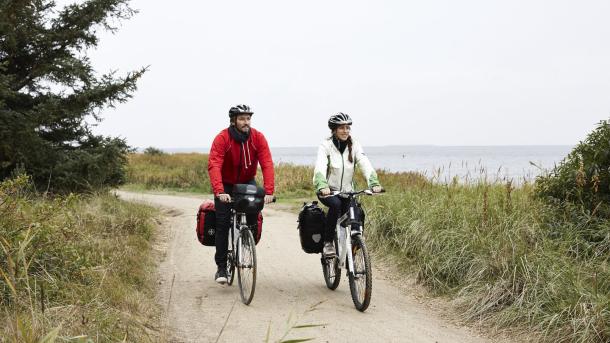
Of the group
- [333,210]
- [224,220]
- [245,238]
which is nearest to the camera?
[245,238]

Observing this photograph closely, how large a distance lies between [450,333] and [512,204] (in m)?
2.92

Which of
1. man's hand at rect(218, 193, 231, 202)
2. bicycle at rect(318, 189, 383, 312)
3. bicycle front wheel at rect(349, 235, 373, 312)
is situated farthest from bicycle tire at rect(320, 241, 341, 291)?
man's hand at rect(218, 193, 231, 202)

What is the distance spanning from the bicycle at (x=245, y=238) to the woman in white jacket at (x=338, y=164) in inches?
26.4

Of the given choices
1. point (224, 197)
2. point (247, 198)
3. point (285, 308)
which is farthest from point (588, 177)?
point (224, 197)

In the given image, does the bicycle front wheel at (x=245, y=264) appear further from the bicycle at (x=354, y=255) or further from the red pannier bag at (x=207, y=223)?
the bicycle at (x=354, y=255)

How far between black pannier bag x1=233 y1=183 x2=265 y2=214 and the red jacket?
0.13 metres

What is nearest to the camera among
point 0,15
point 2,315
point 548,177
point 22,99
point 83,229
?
point 2,315

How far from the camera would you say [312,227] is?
6.67m

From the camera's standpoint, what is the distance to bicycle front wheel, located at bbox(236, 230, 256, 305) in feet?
20.2

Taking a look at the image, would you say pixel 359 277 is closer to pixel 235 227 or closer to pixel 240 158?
pixel 235 227

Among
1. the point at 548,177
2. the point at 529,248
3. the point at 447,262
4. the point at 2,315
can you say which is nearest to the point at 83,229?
the point at 2,315

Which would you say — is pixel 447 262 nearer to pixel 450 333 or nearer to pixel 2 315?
pixel 450 333

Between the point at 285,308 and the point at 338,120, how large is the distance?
2.09 m

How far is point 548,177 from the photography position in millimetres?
7559
